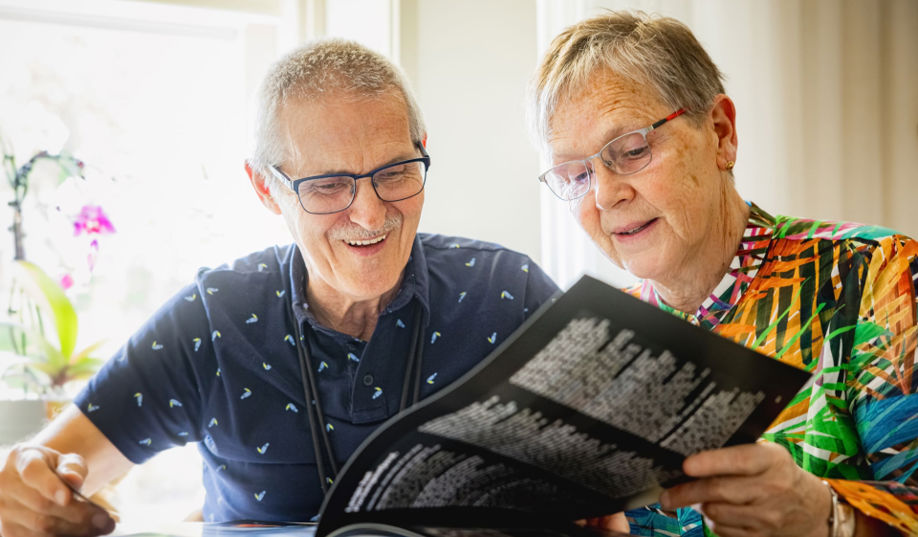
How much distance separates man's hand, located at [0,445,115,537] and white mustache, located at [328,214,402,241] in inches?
18.7

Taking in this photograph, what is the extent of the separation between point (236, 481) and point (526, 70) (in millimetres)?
1336

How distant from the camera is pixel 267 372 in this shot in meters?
1.14

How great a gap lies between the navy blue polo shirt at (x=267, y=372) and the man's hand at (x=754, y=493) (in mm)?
529

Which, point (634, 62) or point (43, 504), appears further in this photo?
point (634, 62)

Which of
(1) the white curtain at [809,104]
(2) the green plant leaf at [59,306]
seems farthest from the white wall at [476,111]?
(2) the green plant leaf at [59,306]

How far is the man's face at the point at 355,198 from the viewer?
108 centimetres

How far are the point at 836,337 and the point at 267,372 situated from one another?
79 cm

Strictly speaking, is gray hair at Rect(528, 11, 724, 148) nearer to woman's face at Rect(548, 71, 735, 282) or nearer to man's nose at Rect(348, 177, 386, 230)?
woman's face at Rect(548, 71, 735, 282)

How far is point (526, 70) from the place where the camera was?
2.03 m

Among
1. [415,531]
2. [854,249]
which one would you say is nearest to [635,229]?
[854,249]

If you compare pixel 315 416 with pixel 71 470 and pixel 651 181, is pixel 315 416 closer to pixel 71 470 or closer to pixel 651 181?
pixel 71 470

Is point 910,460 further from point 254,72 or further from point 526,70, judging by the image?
point 254,72

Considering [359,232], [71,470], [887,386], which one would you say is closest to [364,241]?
[359,232]

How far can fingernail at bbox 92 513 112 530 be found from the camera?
0.76m
